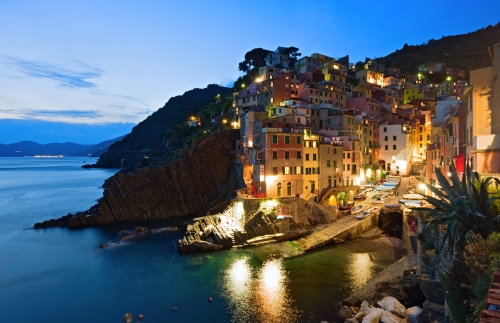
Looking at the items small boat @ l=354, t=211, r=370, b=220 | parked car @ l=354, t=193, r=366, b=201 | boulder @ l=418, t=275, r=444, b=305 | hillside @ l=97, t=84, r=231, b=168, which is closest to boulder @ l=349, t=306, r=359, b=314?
boulder @ l=418, t=275, r=444, b=305

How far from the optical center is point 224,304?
82.6 feet

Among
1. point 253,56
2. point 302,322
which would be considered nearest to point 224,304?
point 302,322

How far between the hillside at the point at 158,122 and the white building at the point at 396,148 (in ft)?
356

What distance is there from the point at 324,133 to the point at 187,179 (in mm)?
29719

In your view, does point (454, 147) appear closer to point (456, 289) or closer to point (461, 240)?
point (461, 240)

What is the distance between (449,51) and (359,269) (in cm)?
16344

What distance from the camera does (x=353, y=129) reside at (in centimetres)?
5831

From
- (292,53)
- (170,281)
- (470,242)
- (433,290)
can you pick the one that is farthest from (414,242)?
(292,53)

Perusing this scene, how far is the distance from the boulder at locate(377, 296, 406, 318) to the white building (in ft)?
163

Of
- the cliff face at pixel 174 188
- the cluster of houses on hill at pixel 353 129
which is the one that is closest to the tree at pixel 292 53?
the cluster of houses on hill at pixel 353 129

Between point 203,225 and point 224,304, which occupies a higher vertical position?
point 203,225

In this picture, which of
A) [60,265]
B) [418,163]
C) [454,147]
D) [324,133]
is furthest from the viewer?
[418,163]

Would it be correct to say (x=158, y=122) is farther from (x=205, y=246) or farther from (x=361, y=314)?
(x=361, y=314)

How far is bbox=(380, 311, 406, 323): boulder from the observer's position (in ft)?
60.2
